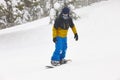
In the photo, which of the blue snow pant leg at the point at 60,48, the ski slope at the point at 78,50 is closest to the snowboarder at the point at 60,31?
the blue snow pant leg at the point at 60,48

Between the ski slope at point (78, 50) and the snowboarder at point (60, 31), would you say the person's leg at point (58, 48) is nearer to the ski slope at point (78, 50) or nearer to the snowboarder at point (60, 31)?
the snowboarder at point (60, 31)

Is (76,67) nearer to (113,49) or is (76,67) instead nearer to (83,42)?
(113,49)

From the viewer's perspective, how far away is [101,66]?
1013 cm

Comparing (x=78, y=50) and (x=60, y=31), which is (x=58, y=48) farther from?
(x=78, y=50)

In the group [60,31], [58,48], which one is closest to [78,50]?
[58,48]

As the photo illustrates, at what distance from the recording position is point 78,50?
580 inches

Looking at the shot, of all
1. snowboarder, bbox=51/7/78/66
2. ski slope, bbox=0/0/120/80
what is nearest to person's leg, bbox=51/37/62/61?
snowboarder, bbox=51/7/78/66

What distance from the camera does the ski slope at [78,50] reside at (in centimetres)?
1000

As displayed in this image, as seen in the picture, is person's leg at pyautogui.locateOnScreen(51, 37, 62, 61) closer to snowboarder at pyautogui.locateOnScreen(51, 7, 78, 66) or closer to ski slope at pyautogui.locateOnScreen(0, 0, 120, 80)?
snowboarder at pyautogui.locateOnScreen(51, 7, 78, 66)

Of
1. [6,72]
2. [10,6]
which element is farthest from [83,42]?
[10,6]

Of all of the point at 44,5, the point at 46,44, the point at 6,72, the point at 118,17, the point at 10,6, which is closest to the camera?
the point at 6,72

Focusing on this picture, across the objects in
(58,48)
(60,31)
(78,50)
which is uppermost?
(60,31)

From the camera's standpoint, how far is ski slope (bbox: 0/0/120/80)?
10000mm

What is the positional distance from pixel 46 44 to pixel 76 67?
7.57 meters
